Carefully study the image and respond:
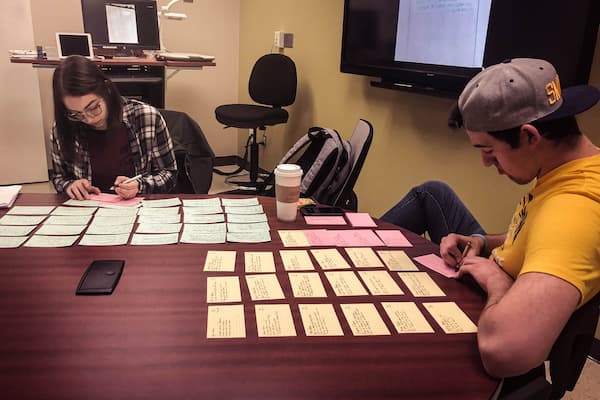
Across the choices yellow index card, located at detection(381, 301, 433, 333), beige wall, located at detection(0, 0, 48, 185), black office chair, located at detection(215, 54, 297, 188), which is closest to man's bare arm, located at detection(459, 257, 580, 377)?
yellow index card, located at detection(381, 301, 433, 333)

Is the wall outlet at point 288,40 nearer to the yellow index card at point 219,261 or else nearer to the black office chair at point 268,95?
the black office chair at point 268,95

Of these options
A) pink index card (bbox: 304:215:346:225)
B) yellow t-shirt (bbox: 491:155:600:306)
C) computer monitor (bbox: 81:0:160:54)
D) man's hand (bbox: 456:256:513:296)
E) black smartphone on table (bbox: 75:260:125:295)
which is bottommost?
pink index card (bbox: 304:215:346:225)

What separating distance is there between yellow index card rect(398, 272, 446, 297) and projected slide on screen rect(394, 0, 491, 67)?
4.53ft

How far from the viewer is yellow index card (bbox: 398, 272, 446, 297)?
41.8 inches

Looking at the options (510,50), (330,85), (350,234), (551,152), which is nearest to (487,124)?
(551,152)

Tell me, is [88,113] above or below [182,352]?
above

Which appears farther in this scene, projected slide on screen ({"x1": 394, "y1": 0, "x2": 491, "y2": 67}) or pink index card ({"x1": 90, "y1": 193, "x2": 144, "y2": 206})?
projected slide on screen ({"x1": 394, "y1": 0, "x2": 491, "y2": 67})

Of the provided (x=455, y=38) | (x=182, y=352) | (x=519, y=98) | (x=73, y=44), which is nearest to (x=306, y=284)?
(x=182, y=352)

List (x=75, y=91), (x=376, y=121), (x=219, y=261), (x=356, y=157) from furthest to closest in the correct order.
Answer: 1. (x=376, y=121)
2. (x=356, y=157)
3. (x=75, y=91)
4. (x=219, y=261)

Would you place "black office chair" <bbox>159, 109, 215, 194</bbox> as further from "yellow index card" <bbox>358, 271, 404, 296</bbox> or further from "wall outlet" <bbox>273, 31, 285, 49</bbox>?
"yellow index card" <bbox>358, 271, 404, 296</bbox>

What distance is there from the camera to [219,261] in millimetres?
Answer: 1149

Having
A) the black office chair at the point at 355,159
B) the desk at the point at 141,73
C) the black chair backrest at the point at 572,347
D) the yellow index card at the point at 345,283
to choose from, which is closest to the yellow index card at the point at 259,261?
the yellow index card at the point at 345,283

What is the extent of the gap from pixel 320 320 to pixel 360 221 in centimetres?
58

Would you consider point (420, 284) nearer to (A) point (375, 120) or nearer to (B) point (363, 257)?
(B) point (363, 257)
